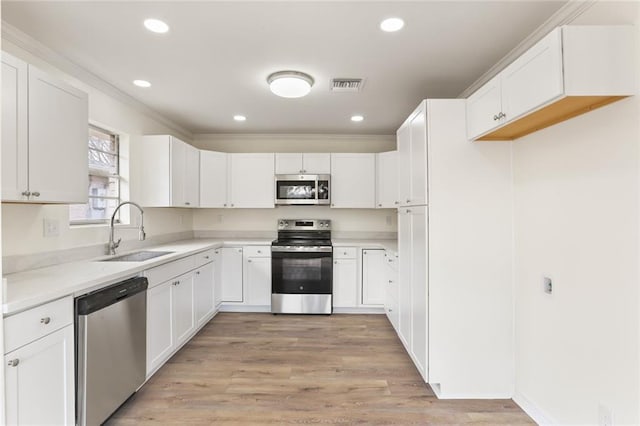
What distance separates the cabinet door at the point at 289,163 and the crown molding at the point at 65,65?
1.57 m

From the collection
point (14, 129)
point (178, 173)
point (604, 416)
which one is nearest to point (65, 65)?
point (14, 129)

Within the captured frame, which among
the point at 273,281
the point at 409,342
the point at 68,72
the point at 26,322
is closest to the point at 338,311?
the point at 273,281

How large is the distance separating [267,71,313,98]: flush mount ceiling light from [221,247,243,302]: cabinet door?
2.11 metres

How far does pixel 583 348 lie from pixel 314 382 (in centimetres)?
170

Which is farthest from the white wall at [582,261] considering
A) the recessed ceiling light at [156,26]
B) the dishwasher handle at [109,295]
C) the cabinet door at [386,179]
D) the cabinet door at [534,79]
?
the dishwasher handle at [109,295]

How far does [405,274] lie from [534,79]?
1.71 m

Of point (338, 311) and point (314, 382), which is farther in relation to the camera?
point (338, 311)

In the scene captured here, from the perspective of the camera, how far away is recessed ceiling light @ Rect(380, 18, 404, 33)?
180 cm

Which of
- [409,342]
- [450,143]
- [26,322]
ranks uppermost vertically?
[450,143]

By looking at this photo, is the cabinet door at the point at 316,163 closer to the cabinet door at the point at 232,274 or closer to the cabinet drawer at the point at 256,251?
the cabinet drawer at the point at 256,251

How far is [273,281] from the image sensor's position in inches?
150

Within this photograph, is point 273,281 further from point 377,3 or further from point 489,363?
point 377,3

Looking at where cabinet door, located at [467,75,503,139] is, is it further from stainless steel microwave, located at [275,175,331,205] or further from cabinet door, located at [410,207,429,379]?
stainless steel microwave, located at [275,175,331,205]

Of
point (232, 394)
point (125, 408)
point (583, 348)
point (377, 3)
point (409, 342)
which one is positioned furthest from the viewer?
point (409, 342)
